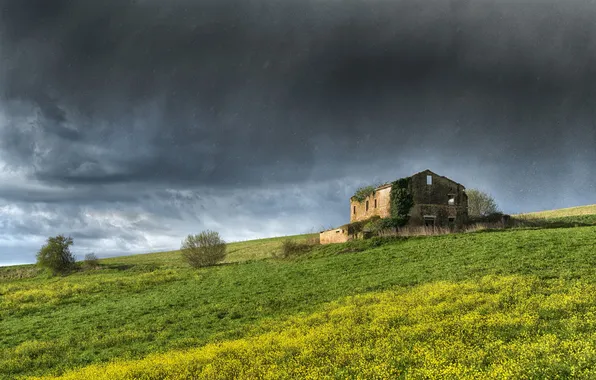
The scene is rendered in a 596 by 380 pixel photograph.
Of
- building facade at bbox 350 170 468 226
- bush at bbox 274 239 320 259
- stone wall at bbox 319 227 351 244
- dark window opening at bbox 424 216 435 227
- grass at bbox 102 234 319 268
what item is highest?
building facade at bbox 350 170 468 226

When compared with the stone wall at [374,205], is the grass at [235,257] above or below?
below

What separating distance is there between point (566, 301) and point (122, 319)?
86.8 ft

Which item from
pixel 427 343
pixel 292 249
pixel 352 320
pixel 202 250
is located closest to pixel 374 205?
pixel 292 249

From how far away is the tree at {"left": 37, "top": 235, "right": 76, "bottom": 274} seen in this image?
240 ft

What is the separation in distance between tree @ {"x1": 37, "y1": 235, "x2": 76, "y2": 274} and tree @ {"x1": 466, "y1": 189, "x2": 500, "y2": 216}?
8268 cm

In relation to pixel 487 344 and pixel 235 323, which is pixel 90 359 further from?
pixel 487 344

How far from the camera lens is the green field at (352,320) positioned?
1284 centimetres

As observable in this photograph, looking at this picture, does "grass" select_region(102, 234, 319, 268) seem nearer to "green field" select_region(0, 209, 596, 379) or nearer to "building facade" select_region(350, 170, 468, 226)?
"building facade" select_region(350, 170, 468, 226)

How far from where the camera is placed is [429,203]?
5912 centimetres

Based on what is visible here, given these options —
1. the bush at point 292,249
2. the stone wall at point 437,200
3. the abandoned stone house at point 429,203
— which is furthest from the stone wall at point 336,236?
the stone wall at point 437,200

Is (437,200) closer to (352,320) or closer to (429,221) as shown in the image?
(429,221)

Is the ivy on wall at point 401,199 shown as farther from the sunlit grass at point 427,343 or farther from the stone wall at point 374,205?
the sunlit grass at point 427,343

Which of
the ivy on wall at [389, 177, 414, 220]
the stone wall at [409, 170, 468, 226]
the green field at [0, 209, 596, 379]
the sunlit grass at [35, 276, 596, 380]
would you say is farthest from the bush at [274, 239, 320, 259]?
the sunlit grass at [35, 276, 596, 380]

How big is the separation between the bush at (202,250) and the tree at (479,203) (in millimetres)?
57283
